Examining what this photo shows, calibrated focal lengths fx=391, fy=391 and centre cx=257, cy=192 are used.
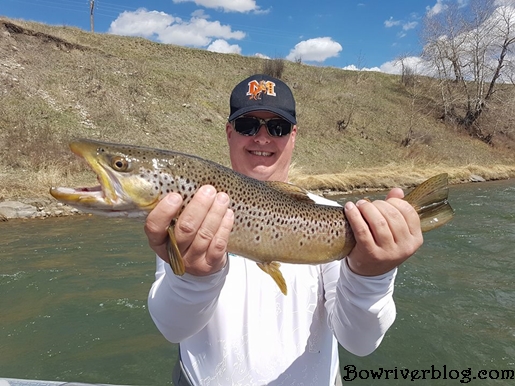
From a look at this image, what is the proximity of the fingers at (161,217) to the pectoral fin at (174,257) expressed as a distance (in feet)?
0.16

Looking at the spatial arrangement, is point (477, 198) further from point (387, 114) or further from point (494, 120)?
point (494, 120)

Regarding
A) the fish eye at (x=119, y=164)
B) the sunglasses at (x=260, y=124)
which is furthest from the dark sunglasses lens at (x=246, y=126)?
the fish eye at (x=119, y=164)

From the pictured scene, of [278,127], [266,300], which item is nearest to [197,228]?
[266,300]

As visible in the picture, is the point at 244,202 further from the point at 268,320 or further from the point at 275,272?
the point at 268,320

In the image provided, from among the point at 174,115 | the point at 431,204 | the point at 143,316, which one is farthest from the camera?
the point at 174,115

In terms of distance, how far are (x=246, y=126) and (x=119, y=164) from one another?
1235mm

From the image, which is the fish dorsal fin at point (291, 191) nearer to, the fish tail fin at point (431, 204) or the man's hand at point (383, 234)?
the man's hand at point (383, 234)

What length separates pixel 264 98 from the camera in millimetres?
3070

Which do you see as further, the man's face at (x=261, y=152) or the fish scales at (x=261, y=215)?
the man's face at (x=261, y=152)

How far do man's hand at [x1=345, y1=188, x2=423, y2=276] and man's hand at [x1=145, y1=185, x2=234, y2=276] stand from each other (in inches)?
28.2

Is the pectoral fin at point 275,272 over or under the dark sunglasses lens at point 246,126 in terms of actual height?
under

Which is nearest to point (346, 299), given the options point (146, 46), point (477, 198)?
point (477, 198)

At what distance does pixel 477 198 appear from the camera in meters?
17.4

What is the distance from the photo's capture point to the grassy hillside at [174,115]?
19.3 meters
